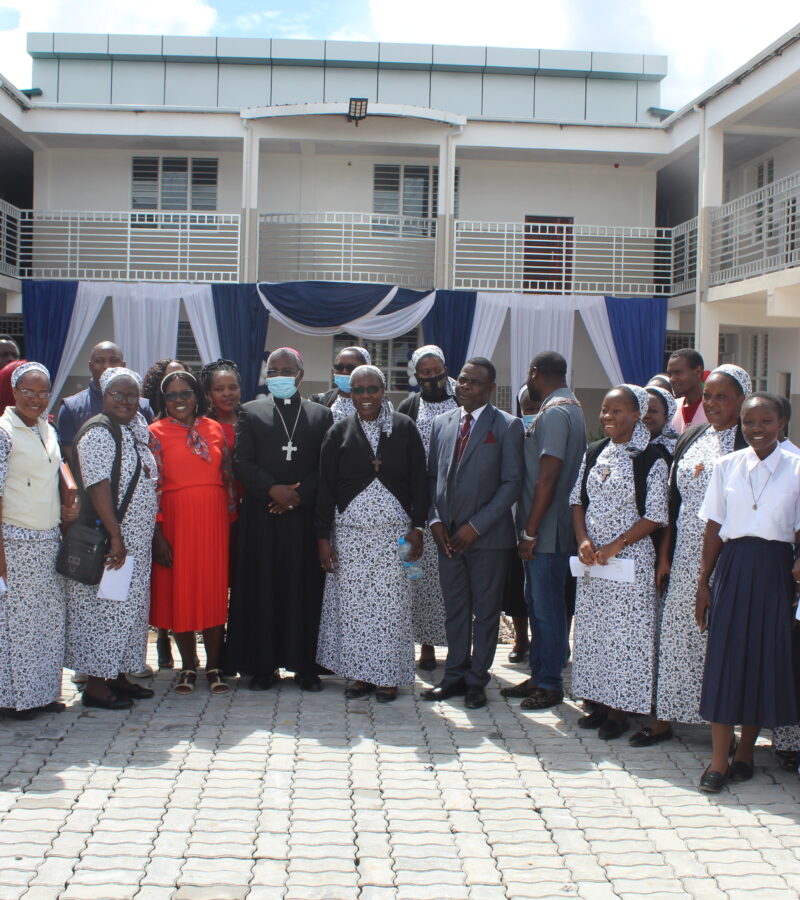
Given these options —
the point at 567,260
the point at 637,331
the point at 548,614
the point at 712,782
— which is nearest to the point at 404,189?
the point at 567,260

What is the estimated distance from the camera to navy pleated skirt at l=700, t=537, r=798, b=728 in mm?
3869

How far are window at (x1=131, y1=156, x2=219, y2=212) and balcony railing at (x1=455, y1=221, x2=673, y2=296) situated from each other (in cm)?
423

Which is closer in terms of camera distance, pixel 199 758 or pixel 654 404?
pixel 199 758

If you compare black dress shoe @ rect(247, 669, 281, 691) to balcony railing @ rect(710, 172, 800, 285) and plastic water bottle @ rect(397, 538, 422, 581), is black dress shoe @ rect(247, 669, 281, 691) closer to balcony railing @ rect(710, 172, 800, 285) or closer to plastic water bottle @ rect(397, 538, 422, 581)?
plastic water bottle @ rect(397, 538, 422, 581)

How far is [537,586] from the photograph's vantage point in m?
4.98

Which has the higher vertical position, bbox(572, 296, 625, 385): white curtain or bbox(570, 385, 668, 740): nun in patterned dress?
bbox(572, 296, 625, 385): white curtain

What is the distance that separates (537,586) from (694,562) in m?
0.96

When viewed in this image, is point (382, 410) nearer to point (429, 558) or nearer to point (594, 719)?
point (429, 558)

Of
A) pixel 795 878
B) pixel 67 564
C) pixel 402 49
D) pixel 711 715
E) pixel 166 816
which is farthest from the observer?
pixel 402 49

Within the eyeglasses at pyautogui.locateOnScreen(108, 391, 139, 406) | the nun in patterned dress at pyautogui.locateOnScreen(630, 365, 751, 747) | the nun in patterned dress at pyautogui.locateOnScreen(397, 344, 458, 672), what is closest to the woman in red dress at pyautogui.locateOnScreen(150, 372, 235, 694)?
the eyeglasses at pyautogui.locateOnScreen(108, 391, 139, 406)

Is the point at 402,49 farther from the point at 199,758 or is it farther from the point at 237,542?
the point at 199,758

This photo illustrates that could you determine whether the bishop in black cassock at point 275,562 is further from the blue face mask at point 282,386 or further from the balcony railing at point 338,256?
the balcony railing at point 338,256

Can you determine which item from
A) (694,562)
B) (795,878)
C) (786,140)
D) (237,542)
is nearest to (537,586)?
(694,562)

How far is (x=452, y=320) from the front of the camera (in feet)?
44.4
